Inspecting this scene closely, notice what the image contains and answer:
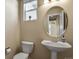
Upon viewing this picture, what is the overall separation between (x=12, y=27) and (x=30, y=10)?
0.76 metres

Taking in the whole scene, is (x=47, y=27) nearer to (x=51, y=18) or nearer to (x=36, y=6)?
(x=51, y=18)

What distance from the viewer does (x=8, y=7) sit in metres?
3.37

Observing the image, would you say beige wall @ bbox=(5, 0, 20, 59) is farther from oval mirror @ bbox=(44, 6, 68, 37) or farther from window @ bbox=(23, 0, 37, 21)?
oval mirror @ bbox=(44, 6, 68, 37)

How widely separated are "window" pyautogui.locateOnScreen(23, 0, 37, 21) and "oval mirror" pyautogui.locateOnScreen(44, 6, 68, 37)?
0.49 metres

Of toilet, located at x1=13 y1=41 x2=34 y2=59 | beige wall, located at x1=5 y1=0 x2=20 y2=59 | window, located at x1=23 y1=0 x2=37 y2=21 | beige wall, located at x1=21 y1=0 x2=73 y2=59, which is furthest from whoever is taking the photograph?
window, located at x1=23 y1=0 x2=37 y2=21

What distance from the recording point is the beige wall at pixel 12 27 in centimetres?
331

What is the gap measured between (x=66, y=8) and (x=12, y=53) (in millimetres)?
2015

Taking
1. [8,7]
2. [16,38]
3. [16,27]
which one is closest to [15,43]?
[16,38]

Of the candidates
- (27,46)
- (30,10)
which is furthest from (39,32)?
(30,10)

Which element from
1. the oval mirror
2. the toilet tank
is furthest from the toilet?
the oval mirror

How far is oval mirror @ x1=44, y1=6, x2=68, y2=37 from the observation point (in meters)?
2.95

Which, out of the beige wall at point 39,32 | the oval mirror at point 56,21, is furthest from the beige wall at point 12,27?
the oval mirror at point 56,21

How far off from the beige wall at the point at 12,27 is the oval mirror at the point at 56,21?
40.1 inches

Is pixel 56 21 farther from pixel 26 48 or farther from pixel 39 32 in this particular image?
pixel 26 48
